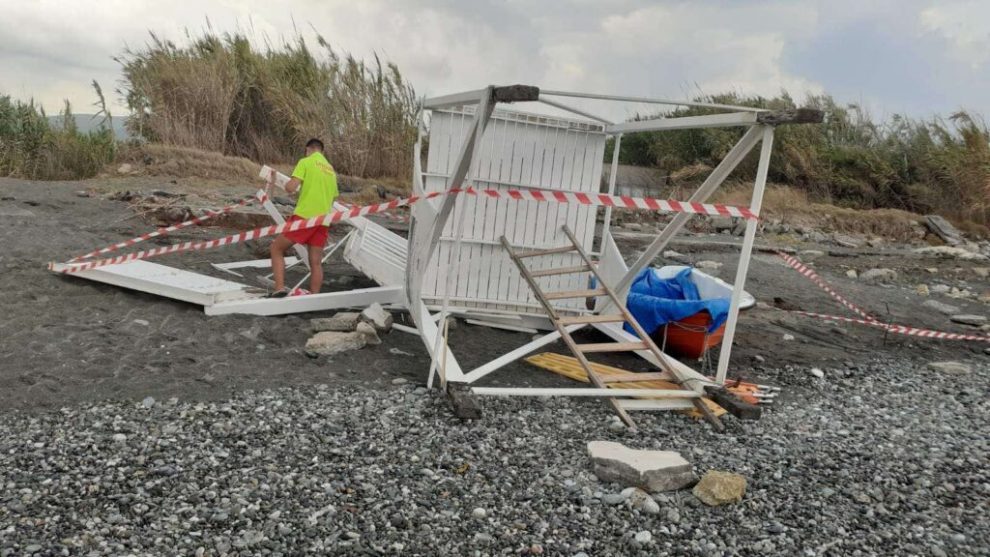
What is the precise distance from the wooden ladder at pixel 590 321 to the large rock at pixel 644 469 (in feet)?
2.65

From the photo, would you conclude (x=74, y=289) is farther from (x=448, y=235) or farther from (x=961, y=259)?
(x=961, y=259)

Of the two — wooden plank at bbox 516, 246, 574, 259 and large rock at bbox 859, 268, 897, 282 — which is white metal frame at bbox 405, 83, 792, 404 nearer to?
wooden plank at bbox 516, 246, 574, 259

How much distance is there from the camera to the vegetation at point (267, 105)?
15.3m

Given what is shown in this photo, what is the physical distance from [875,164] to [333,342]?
19638mm

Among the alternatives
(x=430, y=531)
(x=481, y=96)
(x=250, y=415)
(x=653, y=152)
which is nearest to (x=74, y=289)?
(x=250, y=415)

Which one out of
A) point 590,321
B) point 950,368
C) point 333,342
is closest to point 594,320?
point 590,321

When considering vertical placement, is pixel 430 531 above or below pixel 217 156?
below

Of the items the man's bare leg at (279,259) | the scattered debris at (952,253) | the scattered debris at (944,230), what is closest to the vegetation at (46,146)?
the man's bare leg at (279,259)

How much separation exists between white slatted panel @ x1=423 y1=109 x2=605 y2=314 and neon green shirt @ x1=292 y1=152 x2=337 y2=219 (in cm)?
102

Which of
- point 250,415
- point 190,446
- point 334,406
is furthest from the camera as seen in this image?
point 334,406

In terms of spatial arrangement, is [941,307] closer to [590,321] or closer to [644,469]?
[590,321]

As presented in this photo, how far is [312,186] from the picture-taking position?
726 cm

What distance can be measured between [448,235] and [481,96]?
260 cm

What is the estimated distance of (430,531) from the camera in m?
3.39
